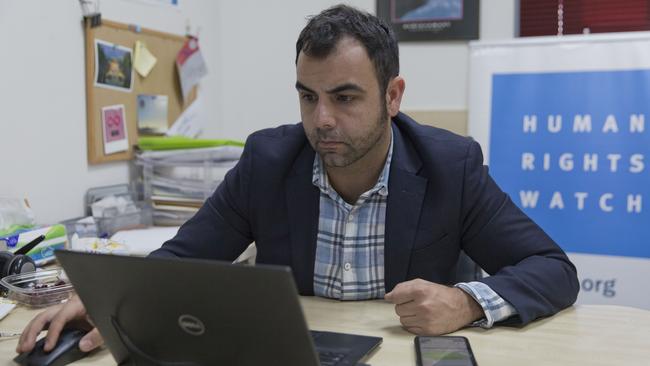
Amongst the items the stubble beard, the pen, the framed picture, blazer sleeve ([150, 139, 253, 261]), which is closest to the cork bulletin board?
the pen

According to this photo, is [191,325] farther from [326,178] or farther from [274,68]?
[274,68]

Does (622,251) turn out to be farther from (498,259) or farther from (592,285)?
(498,259)

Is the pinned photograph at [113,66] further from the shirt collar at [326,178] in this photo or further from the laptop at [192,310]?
the laptop at [192,310]

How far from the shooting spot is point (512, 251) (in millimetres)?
1365

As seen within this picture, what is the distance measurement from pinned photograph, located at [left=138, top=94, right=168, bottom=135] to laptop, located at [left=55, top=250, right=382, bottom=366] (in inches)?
57.2

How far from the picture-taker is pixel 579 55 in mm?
2350

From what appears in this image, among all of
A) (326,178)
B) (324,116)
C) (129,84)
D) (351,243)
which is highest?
(129,84)

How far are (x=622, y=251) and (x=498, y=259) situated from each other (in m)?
1.13

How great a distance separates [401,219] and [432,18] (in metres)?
1.39

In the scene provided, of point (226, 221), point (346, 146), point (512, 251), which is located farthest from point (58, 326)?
point (512, 251)

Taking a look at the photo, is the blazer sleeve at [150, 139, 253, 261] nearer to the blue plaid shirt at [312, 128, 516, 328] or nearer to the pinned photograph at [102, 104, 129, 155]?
the blue plaid shirt at [312, 128, 516, 328]

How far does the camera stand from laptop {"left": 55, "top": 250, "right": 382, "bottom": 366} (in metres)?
0.72

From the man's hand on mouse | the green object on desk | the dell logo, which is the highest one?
the green object on desk

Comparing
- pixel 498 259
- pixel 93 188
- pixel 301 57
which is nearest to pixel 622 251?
pixel 498 259
